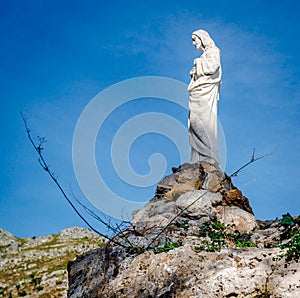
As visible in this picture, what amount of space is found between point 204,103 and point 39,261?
41.9ft

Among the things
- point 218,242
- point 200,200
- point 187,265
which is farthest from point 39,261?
point 187,265

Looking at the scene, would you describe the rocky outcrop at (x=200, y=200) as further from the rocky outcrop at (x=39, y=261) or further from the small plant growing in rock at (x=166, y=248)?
the rocky outcrop at (x=39, y=261)

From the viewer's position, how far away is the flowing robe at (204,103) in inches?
609

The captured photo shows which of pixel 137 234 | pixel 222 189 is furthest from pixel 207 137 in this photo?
pixel 137 234

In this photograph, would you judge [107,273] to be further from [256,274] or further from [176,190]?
[176,190]

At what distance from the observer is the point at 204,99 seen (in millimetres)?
15922

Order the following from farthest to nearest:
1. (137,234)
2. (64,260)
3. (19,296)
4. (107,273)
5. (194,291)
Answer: (64,260), (19,296), (137,234), (107,273), (194,291)

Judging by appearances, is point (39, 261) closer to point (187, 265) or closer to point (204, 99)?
point (204, 99)

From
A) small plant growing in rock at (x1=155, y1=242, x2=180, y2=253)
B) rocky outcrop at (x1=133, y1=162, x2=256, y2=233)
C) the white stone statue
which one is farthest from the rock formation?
the white stone statue

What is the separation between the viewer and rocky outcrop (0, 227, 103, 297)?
18.8 m

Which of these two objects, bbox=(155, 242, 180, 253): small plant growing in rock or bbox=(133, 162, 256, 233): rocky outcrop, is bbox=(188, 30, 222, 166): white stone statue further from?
bbox=(155, 242, 180, 253): small plant growing in rock

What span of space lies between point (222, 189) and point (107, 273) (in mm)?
7010

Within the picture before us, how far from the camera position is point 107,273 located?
258 inches

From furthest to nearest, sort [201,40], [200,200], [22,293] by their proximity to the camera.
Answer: [22,293]
[201,40]
[200,200]
